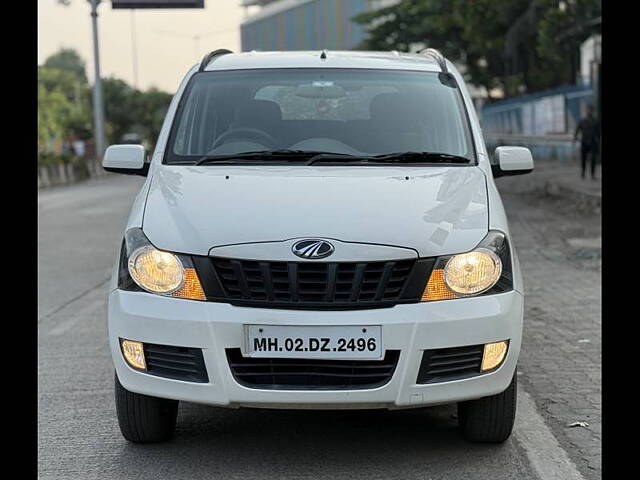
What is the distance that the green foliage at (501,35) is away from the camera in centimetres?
2938

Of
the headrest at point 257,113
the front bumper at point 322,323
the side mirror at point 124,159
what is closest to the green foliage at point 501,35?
the headrest at point 257,113

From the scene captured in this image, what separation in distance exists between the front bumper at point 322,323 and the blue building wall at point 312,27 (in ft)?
298

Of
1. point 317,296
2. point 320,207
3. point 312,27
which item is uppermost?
point 312,27

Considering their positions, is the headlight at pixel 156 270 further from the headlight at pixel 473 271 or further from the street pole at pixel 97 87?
the street pole at pixel 97 87

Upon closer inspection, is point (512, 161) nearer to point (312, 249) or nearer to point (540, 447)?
point (540, 447)

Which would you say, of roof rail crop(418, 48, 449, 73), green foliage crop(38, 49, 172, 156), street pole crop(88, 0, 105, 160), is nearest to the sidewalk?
roof rail crop(418, 48, 449, 73)

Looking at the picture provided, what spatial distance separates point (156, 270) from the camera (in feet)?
14.5

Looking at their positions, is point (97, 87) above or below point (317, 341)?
above

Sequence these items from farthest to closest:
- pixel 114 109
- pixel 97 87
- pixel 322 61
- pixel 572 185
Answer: pixel 114 109
pixel 97 87
pixel 572 185
pixel 322 61

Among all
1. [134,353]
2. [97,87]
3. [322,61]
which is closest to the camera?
[134,353]

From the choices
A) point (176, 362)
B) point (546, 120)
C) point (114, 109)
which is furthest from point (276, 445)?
point (114, 109)

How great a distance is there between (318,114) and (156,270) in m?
1.62

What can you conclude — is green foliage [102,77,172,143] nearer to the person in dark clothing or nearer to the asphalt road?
the person in dark clothing

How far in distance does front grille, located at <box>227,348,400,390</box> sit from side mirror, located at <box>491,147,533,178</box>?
1.67 metres
